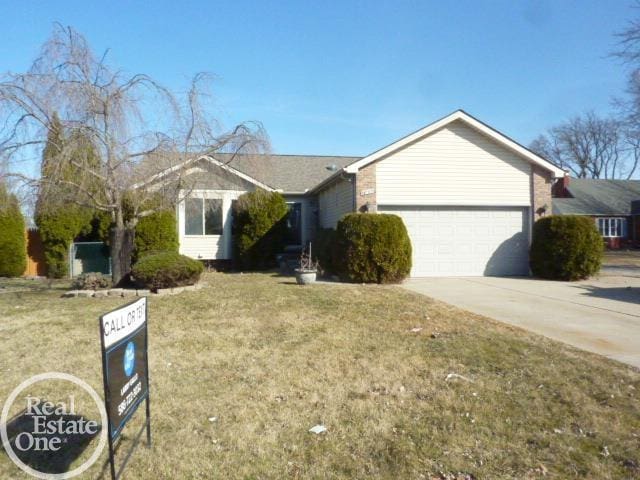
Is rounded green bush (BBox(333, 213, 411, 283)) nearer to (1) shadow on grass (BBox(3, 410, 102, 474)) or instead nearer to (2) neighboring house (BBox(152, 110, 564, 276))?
(2) neighboring house (BBox(152, 110, 564, 276))

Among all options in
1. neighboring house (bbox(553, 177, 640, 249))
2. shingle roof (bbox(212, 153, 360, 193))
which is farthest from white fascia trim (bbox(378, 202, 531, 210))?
neighboring house (bbox(553, 177, 640, 249))

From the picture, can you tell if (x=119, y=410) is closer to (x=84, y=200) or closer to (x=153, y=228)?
(x=84, y=200)

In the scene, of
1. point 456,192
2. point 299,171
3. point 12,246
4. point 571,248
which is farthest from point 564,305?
point 12,246

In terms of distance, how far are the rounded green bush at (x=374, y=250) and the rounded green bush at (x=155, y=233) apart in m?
6.08

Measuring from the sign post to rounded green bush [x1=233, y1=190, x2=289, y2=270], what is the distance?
13072 millimetres

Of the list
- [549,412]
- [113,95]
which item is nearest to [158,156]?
[113,95]

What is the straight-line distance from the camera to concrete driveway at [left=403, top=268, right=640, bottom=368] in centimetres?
684

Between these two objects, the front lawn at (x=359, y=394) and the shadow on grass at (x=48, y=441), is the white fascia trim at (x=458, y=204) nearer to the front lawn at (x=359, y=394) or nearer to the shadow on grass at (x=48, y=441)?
the front lawn at (x=359, y=394)

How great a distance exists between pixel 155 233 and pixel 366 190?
6893 millimetres

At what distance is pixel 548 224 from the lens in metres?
14.2

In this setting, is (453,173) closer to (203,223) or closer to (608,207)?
(203,223)

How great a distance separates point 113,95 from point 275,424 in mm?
9509

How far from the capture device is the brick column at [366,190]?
14.4 m

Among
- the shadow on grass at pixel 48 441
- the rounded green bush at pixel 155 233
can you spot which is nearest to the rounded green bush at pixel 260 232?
the rounded green bush at pixel 155 233
